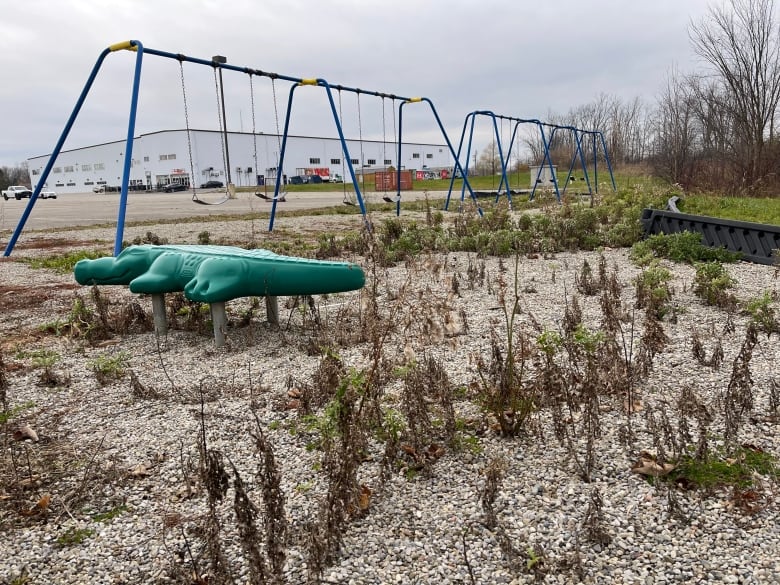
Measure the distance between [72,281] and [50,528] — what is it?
20.6ft

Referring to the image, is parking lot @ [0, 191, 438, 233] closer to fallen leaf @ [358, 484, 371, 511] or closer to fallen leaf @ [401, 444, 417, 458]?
fallen leaf @ [401, 444, 417, 458]

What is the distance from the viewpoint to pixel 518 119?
17156 millimetres

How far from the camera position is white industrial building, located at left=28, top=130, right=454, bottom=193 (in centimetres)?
5450

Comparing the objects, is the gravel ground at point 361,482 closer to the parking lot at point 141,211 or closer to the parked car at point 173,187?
the parking lot at point 141,211

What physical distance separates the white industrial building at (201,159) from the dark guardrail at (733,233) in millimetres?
38564

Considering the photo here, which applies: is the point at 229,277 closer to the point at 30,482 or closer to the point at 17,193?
the point at 30,482

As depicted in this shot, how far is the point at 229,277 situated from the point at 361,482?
7.48 ft

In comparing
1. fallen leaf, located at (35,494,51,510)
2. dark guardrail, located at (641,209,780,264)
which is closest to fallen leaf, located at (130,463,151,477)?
fallen leaf, located at (35,494,51,510)

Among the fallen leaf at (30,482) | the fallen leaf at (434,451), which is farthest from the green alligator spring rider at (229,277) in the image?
the fallen leaf at (434,451)

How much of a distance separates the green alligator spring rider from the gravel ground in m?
0.44

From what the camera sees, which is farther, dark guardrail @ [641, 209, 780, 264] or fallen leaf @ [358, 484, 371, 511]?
dark guardrail @ [641, 209, 780, 264]

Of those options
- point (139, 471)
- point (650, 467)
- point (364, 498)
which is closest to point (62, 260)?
point (139, 471)

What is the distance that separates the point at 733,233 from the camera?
24.5ft

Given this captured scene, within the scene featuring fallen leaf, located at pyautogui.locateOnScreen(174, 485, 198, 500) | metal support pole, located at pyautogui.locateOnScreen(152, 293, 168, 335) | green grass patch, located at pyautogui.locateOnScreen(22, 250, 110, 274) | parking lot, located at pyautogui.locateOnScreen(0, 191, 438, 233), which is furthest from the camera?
parking lot, located at pyautogui.locateOnScreen(0, 191, 438, 233)
